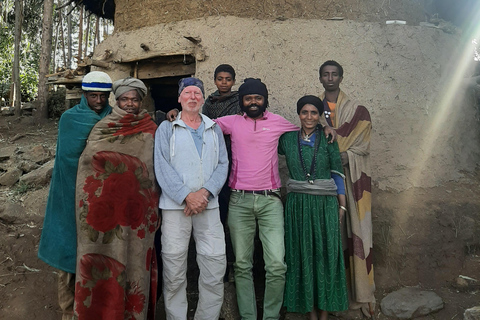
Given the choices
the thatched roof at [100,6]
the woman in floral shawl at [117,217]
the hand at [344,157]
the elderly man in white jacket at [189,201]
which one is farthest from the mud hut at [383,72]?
the thatched roof at [100,6]

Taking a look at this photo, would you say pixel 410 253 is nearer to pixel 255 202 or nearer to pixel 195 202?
pixel 255 202

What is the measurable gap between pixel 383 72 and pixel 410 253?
193 cm

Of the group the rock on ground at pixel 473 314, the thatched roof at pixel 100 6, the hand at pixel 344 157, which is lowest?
the rock on ground at pixel 473 314

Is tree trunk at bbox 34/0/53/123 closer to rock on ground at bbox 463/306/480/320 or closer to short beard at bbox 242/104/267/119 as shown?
short beard at bbox 242/104/267/119

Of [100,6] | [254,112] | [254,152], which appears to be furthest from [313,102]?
[100,6]

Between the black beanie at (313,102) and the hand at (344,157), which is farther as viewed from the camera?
the hand at (344,157)

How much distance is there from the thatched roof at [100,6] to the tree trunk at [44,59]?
13.2 ft

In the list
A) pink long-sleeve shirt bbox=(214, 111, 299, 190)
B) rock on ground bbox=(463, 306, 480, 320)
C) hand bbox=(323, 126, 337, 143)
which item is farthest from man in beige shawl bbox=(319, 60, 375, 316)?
rock on ground bbox=(463, 306, 480, 320)

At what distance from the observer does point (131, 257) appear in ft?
8.30

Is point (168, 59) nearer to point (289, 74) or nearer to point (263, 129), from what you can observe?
point (289, 74)

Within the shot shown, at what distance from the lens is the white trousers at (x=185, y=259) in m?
2.52

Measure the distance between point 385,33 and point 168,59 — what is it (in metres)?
2.58

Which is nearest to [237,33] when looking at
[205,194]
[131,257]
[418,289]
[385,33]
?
[385,33]

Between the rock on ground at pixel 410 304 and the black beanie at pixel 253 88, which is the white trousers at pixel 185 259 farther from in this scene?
the rock on ground at pixel 410 304
